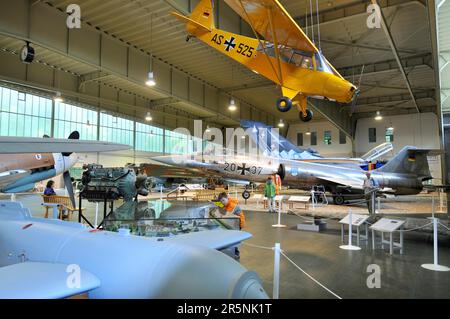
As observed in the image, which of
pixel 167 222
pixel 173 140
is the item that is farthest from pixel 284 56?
pixel 173 140

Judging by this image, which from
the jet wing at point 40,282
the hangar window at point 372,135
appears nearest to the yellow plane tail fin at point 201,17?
the jet wing at point 40,282

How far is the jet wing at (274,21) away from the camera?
21.5 ft

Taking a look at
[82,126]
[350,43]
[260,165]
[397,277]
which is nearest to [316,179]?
[260,165]

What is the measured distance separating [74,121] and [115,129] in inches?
128

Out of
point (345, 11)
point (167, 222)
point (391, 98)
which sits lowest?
point (167, 222)

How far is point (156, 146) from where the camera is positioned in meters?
28.8

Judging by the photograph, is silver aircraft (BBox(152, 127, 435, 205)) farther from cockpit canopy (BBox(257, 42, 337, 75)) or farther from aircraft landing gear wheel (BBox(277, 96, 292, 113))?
cockpit canopy (BBox(257, 42, 337, 75))

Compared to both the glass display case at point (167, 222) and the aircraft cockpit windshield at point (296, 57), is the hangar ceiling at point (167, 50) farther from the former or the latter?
the glass display case at point (167, 222)

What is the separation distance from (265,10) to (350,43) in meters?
8.80

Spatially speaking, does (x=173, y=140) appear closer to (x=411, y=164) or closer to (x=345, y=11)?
(x=411, y=164)

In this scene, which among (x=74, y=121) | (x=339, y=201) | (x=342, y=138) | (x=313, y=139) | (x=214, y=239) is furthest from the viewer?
(x=313, y=139)

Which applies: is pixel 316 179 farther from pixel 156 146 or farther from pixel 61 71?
pixel 156 146

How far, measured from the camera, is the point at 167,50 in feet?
46.4
